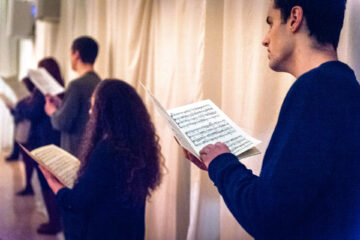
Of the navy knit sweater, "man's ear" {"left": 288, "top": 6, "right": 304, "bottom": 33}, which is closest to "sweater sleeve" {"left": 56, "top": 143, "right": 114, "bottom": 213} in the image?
the navy knit sweater

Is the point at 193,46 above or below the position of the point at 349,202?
above

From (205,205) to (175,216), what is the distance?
42 cm

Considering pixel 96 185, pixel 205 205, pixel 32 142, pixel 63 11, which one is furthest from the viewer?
pixel 63 11

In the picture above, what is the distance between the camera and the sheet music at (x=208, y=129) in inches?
37.7

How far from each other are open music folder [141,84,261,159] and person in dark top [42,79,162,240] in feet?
1.77

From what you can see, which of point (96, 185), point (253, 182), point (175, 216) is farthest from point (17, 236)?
point (253, 182)

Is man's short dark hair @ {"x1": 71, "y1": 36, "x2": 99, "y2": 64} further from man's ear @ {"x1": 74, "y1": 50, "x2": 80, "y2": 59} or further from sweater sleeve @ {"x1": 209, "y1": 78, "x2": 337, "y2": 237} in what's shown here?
sweater sleeve @ {"x1": 209, "y1": 78, "x2": 337, "y2": 237}

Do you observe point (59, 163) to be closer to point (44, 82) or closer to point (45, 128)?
point (44, 82)

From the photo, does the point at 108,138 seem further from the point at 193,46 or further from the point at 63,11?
the point at 63,11

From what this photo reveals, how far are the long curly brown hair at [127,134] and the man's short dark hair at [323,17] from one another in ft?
2.81

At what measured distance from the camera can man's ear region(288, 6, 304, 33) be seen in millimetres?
855

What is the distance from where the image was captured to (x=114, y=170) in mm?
1496

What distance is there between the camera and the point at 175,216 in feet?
7.92

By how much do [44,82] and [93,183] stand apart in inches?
54.5
